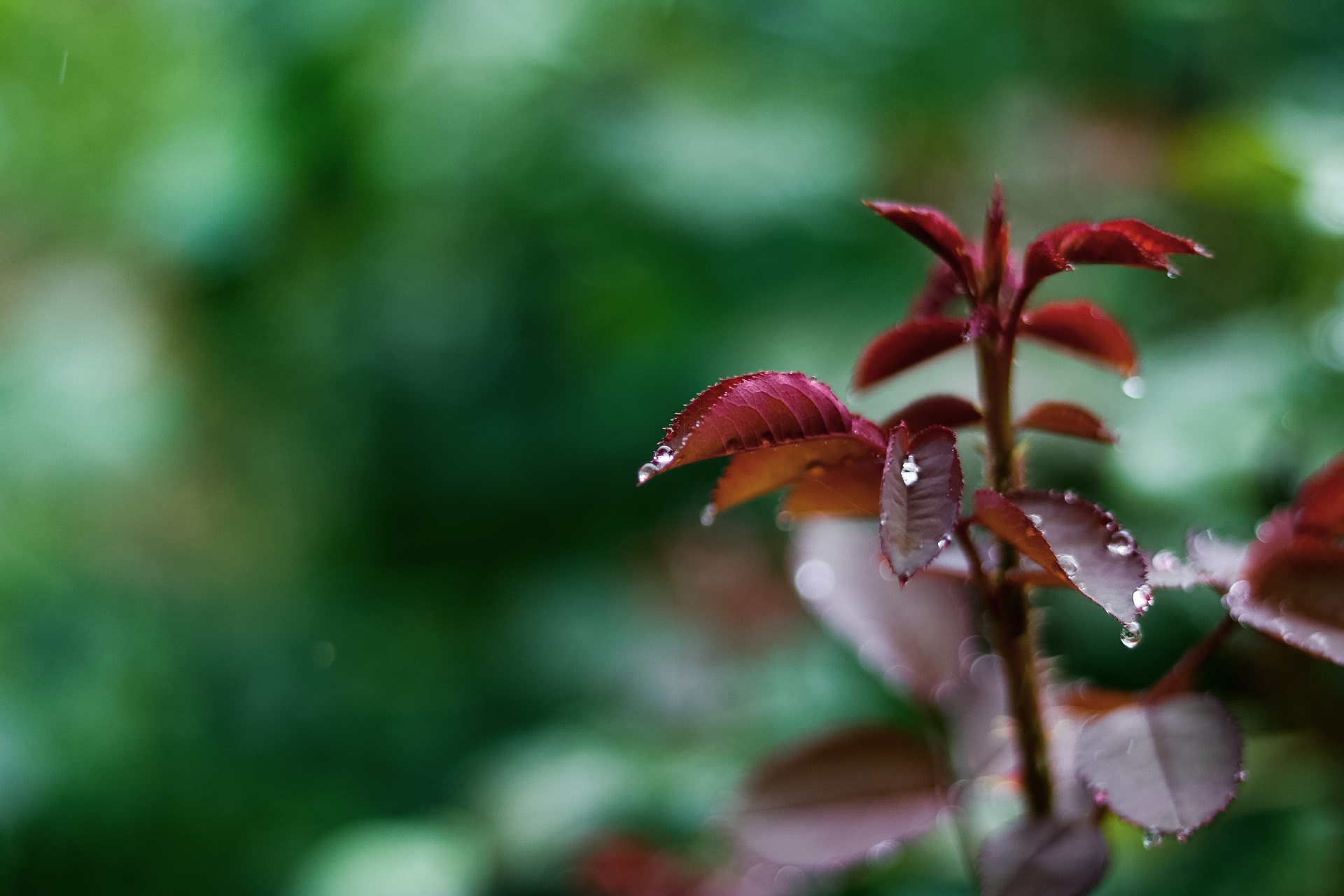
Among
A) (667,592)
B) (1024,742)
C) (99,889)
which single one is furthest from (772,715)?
(99,889)

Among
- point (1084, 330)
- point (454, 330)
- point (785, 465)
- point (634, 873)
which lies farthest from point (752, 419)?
point (454, 330)

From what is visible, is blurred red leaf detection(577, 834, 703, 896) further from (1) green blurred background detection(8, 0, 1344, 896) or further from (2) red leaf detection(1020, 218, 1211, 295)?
(2) red leaf detection(1020, 218, 1211, 295)

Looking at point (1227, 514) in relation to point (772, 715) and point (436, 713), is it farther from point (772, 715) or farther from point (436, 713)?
point (436, 713)

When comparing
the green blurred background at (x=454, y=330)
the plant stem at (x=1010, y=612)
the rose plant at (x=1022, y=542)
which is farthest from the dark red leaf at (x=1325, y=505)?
the green blurred background at (x=454, y=330)

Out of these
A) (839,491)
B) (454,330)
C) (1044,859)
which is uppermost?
(454,330)

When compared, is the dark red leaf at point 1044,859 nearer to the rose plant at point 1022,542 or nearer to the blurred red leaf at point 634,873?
the rose plant at point 1022,542

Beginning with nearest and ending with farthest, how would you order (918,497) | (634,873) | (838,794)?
→ (918,497)
(838,794)
(634,873)

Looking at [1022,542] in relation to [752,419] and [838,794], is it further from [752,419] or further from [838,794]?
[838,794]
